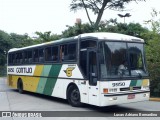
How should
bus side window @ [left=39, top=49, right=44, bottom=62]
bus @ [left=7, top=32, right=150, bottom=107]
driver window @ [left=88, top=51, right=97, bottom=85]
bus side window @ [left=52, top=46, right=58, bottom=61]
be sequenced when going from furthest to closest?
bus side window @ [left=39, top=49, right=44, bottom=62], bus side window @ [left=52, top=46, right=58, bottom=61], driver window @ [left=88, top=51, right=97, bottom=85], bus @ [left=7, top=32, right=150, bottom=107]

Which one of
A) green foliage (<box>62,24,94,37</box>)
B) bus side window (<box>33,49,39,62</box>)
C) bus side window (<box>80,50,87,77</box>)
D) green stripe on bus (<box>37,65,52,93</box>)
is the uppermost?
green foliage (<box>62,24,94,37</box>)

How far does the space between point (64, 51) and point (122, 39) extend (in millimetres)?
3287

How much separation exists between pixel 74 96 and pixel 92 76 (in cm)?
190

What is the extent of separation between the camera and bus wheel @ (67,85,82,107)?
1357cm

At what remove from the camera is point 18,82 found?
2127cm

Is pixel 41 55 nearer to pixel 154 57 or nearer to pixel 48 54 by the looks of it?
A: pixel 48 54

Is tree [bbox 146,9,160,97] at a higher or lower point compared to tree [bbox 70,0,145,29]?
lower

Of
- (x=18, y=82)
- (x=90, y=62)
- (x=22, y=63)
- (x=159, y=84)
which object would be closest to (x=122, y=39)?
(x=90, y=62)

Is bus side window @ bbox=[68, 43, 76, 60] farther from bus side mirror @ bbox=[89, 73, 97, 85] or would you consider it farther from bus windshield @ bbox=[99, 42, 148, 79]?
bus windshield @ bbox=[99, 42, 148, 79]

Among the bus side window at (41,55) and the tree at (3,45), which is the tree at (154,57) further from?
the tree at (3,45)

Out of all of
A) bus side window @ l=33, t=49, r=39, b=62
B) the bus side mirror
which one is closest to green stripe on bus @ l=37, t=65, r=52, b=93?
bus side window @ l=33, t=49, r=39, b=62

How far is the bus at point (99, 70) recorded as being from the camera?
11820mm

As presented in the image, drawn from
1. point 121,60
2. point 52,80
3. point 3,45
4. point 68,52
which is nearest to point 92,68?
point 121,60

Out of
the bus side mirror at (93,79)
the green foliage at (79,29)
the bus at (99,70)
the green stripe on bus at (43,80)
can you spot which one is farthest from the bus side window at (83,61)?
the green foliage at (79,29)
